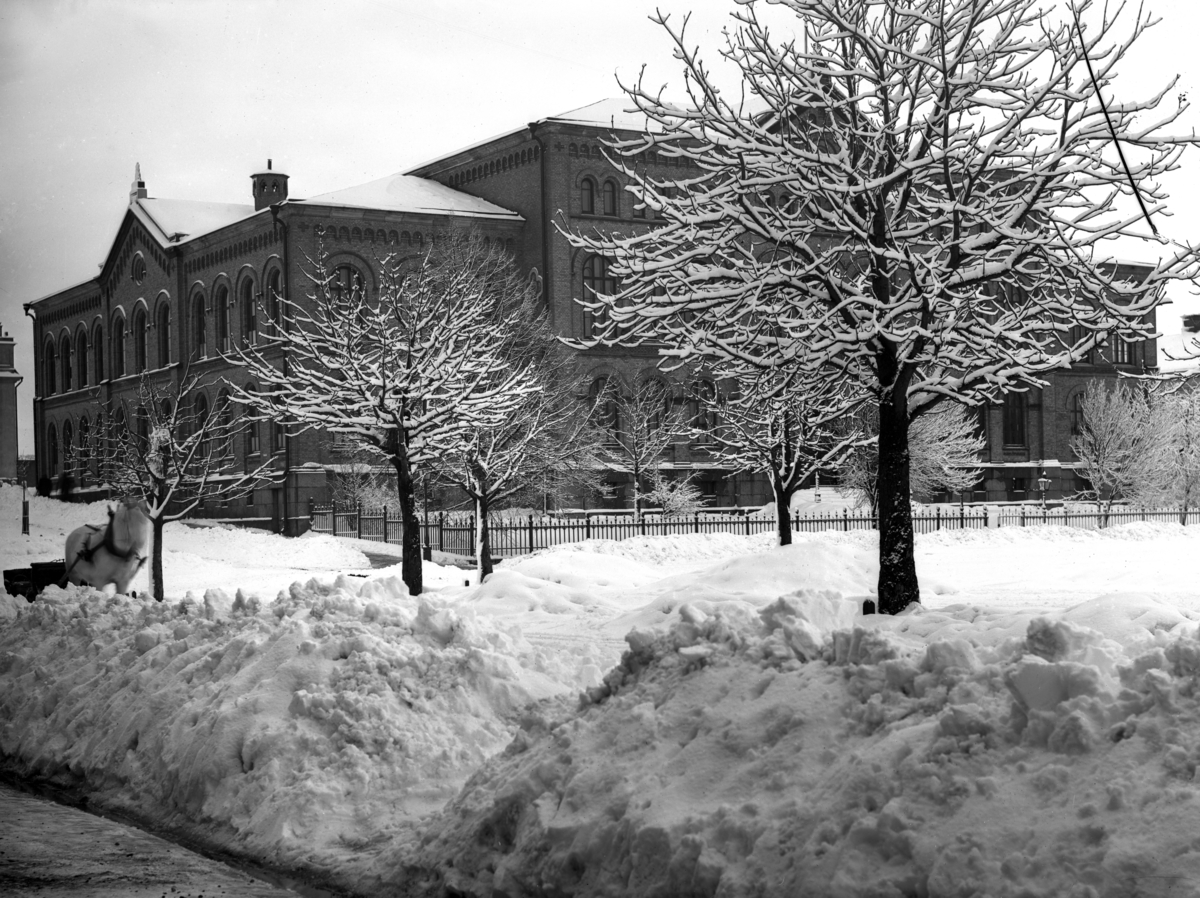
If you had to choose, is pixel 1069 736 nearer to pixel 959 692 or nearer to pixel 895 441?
pixel 959 692

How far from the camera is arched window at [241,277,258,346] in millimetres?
50969

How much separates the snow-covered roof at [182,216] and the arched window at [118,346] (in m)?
5.54

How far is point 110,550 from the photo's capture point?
19.8 m

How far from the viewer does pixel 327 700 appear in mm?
9094

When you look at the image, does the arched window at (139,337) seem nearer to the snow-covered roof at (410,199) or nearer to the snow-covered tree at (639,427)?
the snow-covered roof at (410,199)

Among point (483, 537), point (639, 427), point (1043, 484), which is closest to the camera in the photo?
point (483, 537)

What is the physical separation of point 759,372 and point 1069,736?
425 inches

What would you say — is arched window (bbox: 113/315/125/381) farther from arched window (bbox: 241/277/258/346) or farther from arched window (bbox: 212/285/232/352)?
arched window (bbox: 241/277/258/346)

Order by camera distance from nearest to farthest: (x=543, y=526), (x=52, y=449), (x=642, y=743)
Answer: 1. (x=642, y=743)
2. (x=543, y=526)
3. (x=52, y=449)

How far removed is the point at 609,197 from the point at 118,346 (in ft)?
83.1

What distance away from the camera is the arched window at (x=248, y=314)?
5097cm

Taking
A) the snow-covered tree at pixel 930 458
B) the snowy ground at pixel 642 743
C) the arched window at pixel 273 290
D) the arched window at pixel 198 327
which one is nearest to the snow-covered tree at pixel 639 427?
the snow-covered tree at pixel 930 458

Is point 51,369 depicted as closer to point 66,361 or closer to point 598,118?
point 66,361

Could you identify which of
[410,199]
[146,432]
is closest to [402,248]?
[410,199]
